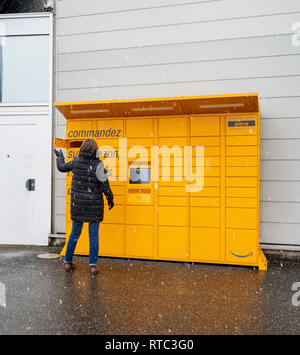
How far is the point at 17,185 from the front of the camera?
6844mm

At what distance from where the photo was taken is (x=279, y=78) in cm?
583

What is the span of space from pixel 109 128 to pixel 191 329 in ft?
11.8

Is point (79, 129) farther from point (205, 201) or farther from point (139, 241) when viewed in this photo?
point (205, 201)

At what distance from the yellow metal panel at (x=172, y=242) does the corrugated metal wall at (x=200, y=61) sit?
1.38 metres

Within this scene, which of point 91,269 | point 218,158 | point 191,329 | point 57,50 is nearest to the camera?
point 191,329

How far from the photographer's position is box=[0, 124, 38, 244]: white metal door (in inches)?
268

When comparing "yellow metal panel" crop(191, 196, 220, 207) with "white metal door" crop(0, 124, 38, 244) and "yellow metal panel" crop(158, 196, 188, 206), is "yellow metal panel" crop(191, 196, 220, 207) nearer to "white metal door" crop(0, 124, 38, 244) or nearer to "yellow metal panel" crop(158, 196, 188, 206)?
"yellow metal panel" crop(158, 196, 188, 206)

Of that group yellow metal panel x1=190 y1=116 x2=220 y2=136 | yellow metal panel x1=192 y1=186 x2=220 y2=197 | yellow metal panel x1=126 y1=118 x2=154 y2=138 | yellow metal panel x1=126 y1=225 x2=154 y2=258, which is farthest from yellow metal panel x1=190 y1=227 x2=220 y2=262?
yellow metal panel x1=126 y1=118 x2=154 y2=138

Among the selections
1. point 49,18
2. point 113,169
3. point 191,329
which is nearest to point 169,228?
point 113,169

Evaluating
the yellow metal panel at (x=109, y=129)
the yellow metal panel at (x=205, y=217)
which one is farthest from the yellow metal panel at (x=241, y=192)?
the yellow metal panel at (x=109, y=129)

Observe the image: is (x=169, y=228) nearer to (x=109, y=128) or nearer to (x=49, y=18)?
(x=109, y=128)

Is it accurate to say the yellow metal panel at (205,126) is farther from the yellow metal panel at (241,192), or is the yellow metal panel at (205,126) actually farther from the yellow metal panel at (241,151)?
the yellow metal panel at (241,192)

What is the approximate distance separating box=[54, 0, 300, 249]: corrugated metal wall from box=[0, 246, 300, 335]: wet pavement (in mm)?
1361
